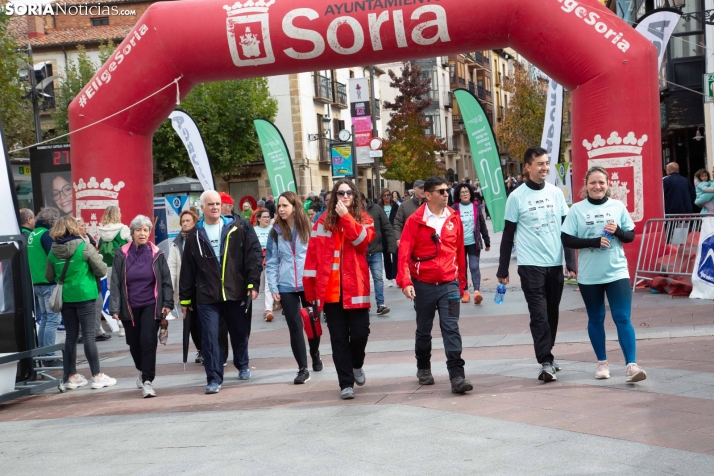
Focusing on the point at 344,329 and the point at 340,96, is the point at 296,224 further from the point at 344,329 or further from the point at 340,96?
the point at 340,96

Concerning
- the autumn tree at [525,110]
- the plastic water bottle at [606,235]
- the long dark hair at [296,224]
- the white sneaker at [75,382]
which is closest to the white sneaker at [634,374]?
the plastic water bottle at [606,235]

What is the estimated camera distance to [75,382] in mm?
9383

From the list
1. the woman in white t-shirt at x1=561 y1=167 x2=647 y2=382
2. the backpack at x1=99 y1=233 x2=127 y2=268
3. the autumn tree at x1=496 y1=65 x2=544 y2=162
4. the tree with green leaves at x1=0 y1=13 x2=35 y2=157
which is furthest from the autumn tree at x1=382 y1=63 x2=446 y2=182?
the woman in white t-shirt at x1=561 y1=167 x2=647 y2=382

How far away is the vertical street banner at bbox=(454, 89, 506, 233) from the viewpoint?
53.3 ft

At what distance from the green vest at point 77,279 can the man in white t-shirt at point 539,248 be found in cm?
405

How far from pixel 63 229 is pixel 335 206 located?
3.13 m

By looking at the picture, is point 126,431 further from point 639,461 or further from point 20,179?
point 20,179

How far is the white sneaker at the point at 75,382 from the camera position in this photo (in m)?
9.33

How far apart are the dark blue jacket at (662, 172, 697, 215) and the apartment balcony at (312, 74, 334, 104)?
2847cm

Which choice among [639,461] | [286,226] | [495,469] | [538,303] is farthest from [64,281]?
[639,461]

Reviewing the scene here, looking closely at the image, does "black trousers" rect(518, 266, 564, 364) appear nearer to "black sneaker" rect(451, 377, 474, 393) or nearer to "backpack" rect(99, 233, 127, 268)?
"black sneaker" rect(451, 377, 474, 393)

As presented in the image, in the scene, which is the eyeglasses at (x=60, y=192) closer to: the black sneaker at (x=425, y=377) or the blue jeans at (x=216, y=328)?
the blue jeans at (x=216, y=328)

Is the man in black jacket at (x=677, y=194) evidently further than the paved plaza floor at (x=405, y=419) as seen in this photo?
Yes

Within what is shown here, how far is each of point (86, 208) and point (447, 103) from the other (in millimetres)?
61030
